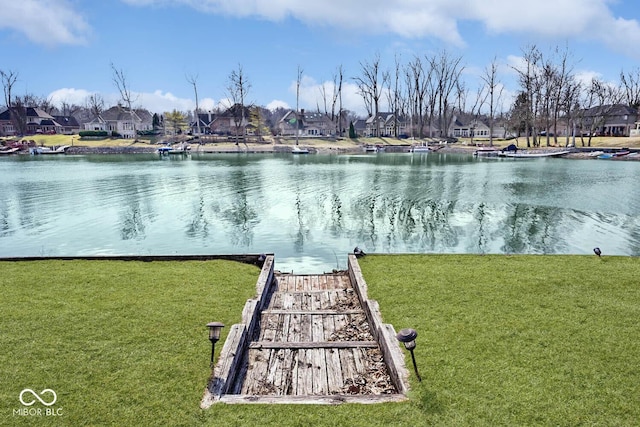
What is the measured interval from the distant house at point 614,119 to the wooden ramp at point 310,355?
3531 inches

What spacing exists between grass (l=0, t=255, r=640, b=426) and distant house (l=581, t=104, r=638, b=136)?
87.8 metres

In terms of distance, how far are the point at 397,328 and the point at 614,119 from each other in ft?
328

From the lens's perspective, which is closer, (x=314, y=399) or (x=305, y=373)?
(x=314, y=399)

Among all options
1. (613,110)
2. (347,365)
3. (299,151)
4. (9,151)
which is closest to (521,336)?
(347,365)

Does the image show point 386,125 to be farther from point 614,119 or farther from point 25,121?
point 25,121

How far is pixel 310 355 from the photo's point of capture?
687cm

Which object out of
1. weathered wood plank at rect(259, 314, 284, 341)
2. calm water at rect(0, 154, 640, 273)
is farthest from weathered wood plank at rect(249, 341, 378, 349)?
calm water at rect(0, 154, 640, 273)

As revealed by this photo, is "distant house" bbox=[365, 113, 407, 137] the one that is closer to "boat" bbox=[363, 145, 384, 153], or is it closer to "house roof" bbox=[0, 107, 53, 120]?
"boat" bbox=[363, 145, 384, 153]

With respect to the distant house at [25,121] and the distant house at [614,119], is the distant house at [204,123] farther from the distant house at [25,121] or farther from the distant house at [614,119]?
the distant house at [614,119]

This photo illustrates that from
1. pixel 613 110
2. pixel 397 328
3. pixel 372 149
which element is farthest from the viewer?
pixel 613 110

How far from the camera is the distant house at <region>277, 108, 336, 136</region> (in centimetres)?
10941

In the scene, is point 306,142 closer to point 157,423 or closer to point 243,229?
point 243,229

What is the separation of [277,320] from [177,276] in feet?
9.78

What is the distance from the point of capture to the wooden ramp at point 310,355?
18.6 ft
